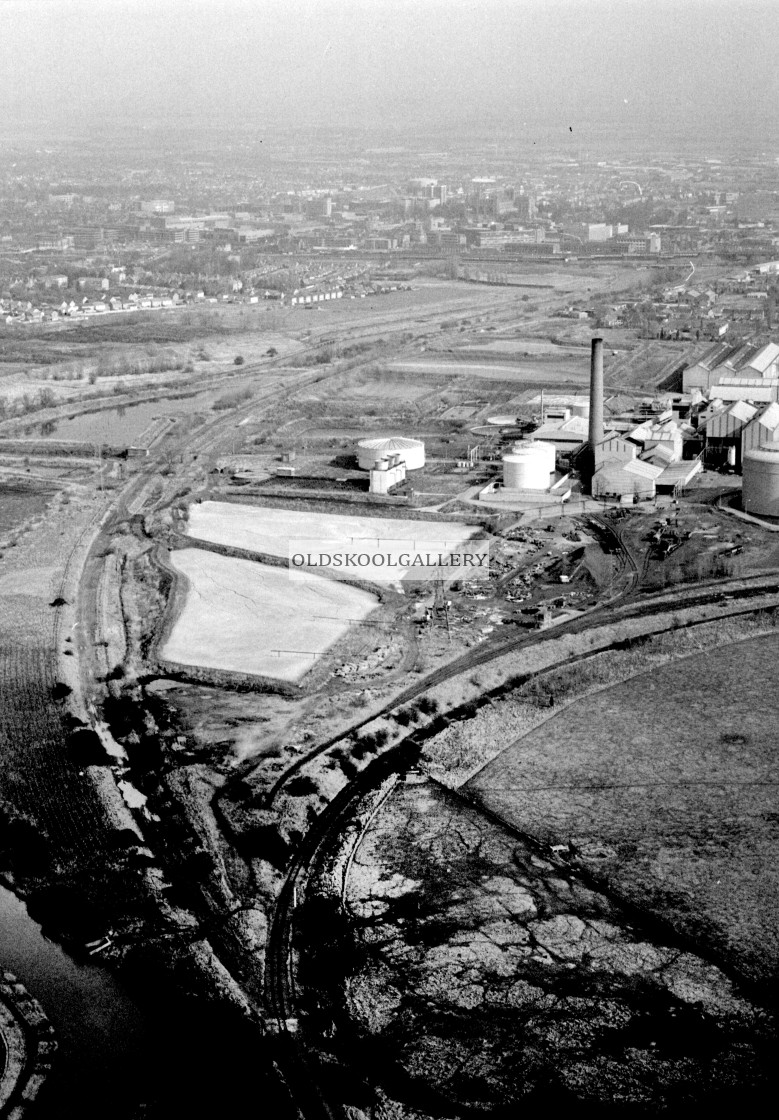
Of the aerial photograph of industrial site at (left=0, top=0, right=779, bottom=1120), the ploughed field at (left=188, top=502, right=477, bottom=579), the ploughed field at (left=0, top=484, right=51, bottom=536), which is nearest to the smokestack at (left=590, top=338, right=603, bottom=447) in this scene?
the aerial photograph of industrial site at (left=0, top=0, right=779, bottom=1120)

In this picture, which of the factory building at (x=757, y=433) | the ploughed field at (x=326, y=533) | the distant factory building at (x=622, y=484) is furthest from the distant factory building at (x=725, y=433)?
the ploughed field at (x=326, y=533)

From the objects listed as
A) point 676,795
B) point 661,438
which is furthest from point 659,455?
point 676,795

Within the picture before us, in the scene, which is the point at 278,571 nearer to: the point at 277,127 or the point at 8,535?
the point at 8,535

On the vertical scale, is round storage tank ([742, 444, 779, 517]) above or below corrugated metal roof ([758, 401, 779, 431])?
below

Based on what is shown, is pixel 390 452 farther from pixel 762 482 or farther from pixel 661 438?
pixel 762 482

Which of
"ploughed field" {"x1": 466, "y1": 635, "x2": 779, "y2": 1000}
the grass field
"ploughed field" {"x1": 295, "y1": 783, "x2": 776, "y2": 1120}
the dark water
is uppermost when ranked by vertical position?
the grass field

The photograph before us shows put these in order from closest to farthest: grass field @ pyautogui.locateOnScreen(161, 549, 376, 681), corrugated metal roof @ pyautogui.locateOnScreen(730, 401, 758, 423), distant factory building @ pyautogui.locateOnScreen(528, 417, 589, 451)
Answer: grass field @ pyautogui.locateOnScreen(161, 549, 376, 681) < corrugated metal roof @ pyautogui.locateOnScreen(730, 401, 758, 423) < distant factory building @ pyautogui.locateOnScreen(528, 417, 589, 451)

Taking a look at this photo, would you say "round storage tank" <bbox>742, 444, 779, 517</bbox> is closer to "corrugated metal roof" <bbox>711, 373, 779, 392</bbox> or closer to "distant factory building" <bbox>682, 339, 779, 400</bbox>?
"distant factory building" <bbox>682, 339, 779, 400</bbox>
